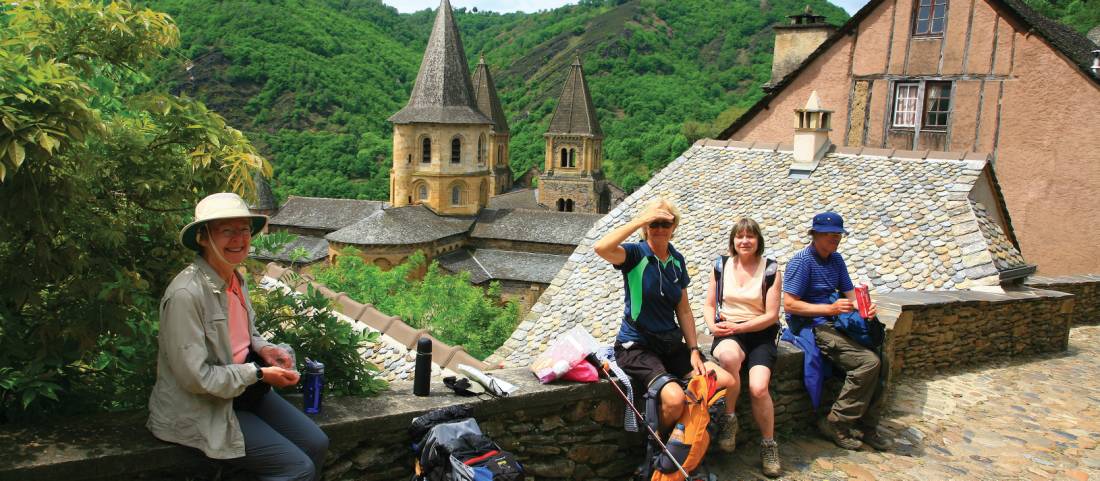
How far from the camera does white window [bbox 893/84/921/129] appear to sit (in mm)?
15742

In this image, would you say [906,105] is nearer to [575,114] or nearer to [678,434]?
[678,434]

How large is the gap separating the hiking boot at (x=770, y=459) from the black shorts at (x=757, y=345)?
45cm

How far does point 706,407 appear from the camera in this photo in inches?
161

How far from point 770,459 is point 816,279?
50.7 inches

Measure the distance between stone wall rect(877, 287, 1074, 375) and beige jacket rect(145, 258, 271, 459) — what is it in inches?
186

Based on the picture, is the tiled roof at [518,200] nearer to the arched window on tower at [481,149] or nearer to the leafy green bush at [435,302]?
the arched window on tower at [481,149]

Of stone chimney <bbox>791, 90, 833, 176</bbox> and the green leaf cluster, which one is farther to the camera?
stone chimney <bbox>791, 90, 833, 176</bbox>

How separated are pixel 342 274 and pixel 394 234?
606cm

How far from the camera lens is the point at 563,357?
4160 millimetres

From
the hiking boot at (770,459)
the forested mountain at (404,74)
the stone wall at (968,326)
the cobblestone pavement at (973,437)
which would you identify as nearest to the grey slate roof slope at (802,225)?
the stone wall at (968,326)

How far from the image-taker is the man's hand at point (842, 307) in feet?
16.3

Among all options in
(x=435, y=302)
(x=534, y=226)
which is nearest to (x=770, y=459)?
(x=435, y=302)

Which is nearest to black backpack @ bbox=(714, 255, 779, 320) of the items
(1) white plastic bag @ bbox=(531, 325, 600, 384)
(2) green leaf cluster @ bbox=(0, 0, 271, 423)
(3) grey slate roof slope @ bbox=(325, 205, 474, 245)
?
(1) white plastic bag @ bbox=(531, 325, 600, 384)

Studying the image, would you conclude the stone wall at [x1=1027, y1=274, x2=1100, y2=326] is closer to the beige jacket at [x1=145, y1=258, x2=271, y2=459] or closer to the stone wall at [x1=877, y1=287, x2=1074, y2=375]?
the stone wall at [x1=877, y1=287, x2=1074, y2=375]
